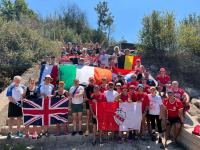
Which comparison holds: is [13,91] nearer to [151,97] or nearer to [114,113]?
[114,113]

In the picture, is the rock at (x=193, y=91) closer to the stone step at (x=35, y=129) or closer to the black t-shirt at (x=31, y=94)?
the stone step at (x=35, y=129)

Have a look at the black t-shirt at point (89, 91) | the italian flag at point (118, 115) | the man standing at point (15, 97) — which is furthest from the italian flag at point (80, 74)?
the man standing at point (15, 97)

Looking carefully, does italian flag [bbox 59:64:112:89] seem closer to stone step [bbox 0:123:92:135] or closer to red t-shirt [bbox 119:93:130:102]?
stone step [bbox 0:123:92:135]

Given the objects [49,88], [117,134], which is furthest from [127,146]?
[49,88]

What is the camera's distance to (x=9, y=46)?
2322cm

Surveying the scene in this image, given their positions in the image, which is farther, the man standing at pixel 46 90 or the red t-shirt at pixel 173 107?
the man standing at pixel 46 90

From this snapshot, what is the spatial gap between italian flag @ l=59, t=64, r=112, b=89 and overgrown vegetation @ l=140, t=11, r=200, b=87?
11186 millimetres

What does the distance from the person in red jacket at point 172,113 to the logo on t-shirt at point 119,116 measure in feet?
4.29

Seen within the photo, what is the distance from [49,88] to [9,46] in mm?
10902

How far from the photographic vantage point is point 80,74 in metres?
16.0

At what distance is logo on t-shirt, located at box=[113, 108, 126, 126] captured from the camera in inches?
517

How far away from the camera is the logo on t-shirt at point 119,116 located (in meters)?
13.1

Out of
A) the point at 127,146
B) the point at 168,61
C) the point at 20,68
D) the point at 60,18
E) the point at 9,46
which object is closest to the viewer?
the point at 127,146

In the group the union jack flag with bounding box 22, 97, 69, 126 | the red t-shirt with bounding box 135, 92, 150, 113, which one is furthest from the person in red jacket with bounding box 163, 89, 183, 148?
the union jack flag with bounding box 22, 97, 69, 126
